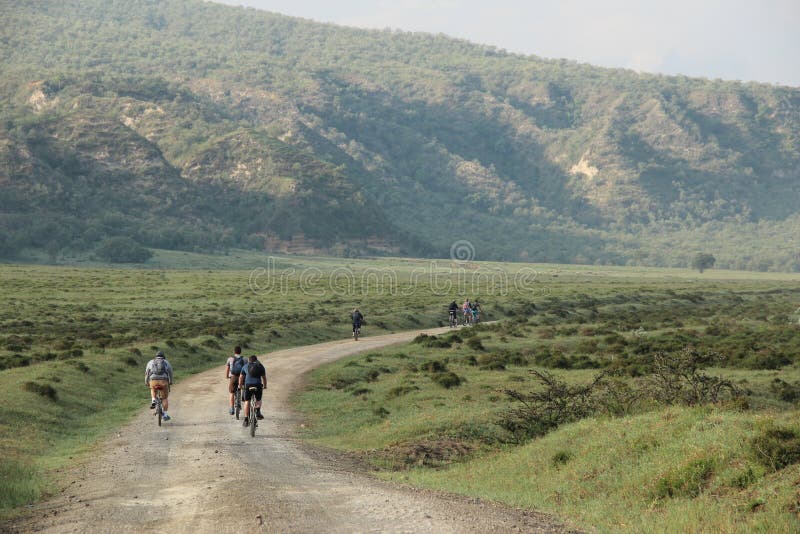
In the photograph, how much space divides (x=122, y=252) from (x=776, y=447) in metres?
157

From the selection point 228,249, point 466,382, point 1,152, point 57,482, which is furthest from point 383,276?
point 57,482

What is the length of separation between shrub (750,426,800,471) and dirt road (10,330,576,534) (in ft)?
11.1

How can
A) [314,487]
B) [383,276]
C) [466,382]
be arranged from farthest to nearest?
1. [383,276]
2. [466,382]
3. [314,487]

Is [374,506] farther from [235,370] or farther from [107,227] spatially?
[107,227]

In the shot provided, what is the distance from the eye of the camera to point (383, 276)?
157 meters

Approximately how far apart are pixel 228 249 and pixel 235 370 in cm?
17139

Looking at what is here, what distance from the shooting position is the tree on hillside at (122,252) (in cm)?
16062

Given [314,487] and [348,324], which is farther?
[348,324]

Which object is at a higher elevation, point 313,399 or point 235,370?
point 235,370

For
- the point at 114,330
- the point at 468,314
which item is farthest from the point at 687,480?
the point at 468,314

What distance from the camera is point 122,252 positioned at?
529 feet

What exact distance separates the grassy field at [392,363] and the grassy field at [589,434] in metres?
0.09

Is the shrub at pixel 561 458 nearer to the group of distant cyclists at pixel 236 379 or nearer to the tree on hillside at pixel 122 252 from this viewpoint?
the group of distant cyclists at pixel 236 379

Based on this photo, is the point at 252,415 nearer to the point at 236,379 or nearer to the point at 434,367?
the point at 236,379
